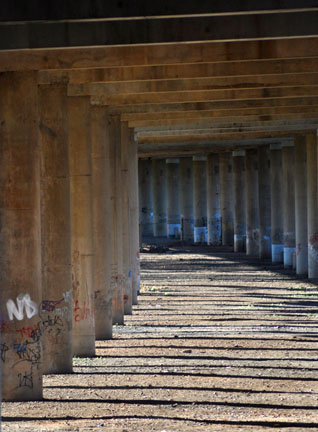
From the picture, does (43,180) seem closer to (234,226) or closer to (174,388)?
(174,388)

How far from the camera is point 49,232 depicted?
59.0ft

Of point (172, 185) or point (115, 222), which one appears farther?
point (172, 185)

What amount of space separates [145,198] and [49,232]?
189ft

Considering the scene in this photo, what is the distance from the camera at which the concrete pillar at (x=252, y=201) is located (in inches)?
2015

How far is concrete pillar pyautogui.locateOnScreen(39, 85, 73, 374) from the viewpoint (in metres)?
17.8

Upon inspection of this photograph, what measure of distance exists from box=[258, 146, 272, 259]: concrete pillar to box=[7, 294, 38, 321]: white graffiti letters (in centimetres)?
3346

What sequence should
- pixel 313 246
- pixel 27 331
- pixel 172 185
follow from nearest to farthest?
pixel 27 331, pixel 313 246, pixel 172 185

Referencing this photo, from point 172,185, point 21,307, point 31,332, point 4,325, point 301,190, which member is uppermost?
point 172,185

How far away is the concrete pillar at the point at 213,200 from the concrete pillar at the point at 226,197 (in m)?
0.78

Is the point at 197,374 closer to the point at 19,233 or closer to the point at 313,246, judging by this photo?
the point at 19,233

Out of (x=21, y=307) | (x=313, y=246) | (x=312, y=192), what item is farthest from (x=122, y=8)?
(x=313, y=246)

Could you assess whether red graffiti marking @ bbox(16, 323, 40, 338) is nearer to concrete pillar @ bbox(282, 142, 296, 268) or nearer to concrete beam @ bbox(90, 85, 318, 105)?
concrete beam @ bbox(90, 85, 318, 105)

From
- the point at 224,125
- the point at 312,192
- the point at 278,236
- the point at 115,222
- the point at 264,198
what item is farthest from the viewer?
the point at 264,198

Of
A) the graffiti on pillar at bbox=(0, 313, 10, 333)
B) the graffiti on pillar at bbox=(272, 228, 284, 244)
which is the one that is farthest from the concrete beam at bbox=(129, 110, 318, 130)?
the graffiti on pillar at bbox=(272, 228, 284, 244)
